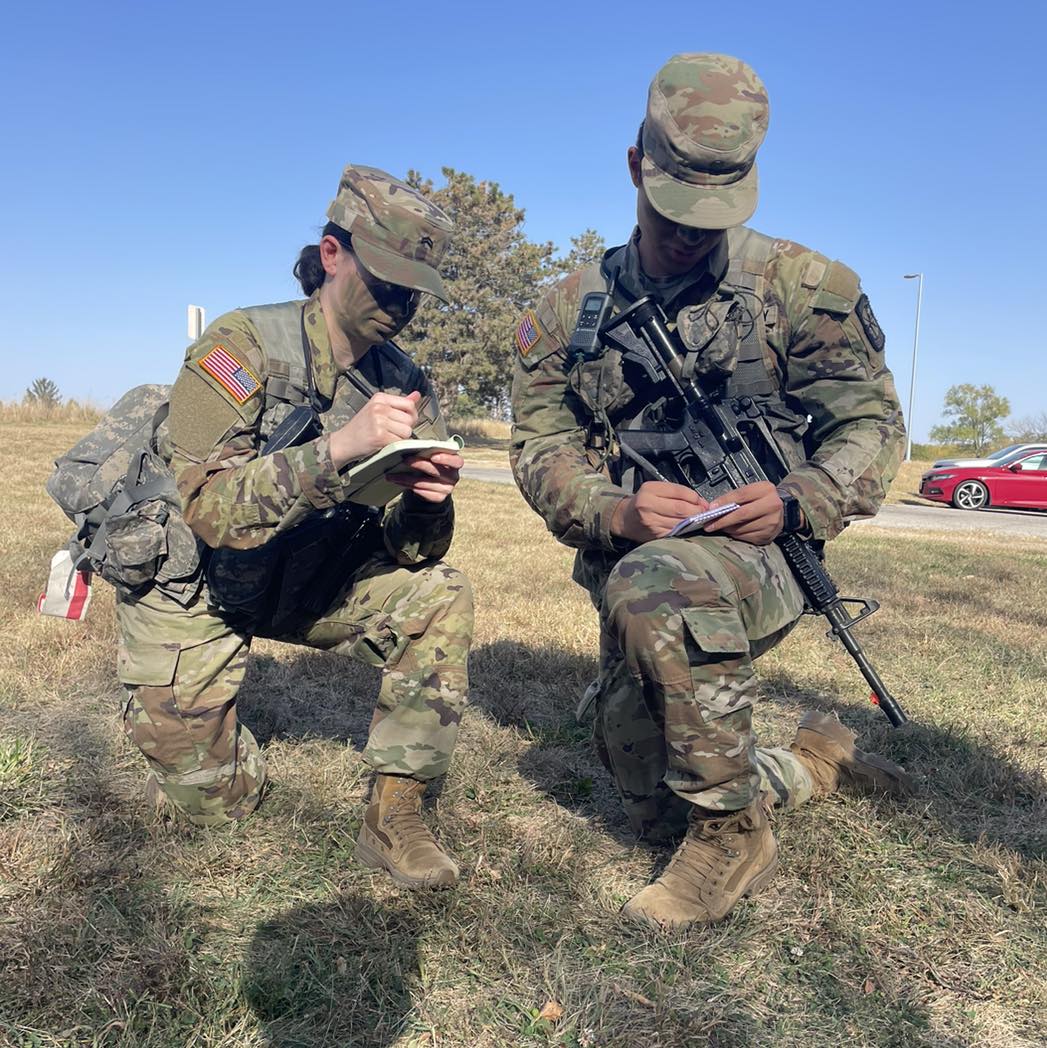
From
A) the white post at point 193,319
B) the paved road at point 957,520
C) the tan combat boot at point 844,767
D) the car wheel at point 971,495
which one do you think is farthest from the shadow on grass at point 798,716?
the car wheel at point 971,495

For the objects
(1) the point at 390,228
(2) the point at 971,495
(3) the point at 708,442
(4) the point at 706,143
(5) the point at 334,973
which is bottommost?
(5) the point at 334,973

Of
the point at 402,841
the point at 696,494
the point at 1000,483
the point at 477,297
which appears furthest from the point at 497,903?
the point at 477,297

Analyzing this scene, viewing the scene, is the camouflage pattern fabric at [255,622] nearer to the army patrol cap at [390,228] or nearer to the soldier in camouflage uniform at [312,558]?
the soldier in camouflage uniform at [312,558]

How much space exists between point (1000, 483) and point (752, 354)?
16567 millimetres

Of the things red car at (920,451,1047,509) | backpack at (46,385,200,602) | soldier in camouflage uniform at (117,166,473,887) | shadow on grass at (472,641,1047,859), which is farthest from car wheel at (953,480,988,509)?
backpack at (46,385,200,602)

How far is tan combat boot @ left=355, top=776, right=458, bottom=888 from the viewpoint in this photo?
248 centimetres

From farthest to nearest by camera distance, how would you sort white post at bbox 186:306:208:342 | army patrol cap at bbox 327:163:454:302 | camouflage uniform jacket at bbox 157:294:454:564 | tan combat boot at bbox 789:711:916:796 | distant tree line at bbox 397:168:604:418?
1. distant tree line at bbox 397:168:604:418
2. white post at bbox 186:306:208:342
3. tan combat boot at bbox 789:711:916:796
4. army patrol cap at bbox 327:163:454:302
5. camouflage uniform jacket at bbox 157:294:454:564

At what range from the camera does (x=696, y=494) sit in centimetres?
274

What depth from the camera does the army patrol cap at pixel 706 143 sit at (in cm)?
266

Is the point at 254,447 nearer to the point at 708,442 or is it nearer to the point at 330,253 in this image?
the point at 330,253

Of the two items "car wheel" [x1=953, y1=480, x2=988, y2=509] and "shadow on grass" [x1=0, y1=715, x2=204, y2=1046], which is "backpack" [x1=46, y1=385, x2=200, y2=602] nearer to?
"shadow on grass" [x1=0, y1=715, x2=204, y2=1046]

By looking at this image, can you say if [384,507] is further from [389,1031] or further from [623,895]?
[389,1031]

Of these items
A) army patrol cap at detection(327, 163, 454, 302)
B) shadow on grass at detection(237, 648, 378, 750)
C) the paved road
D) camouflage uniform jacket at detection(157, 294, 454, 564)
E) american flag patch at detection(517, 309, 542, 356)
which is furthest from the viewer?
Answer: the paved road

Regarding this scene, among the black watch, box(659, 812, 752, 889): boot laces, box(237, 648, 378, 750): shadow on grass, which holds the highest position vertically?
the black watch
